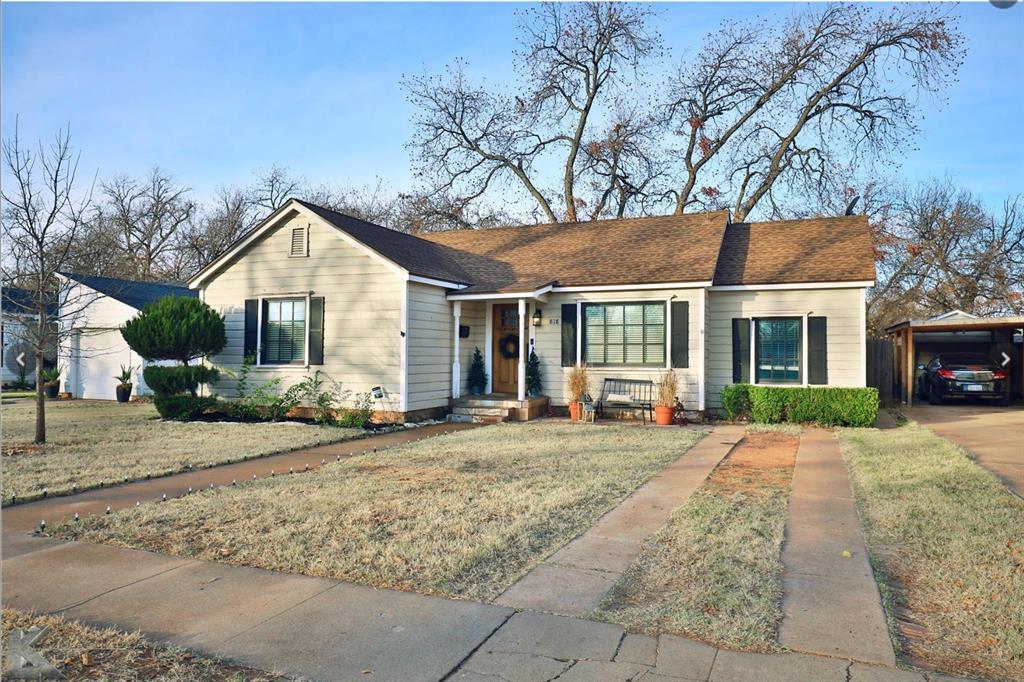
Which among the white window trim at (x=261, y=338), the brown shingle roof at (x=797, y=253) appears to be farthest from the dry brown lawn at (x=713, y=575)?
the white window trim at (x=261, y=338)

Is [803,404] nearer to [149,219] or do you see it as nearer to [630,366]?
[630,366]

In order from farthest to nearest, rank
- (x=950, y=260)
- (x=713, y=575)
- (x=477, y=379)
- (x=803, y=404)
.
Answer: (x=950, y=260)
(x=477, y=379)
(x=803, y=404)
(x=713, y=575)

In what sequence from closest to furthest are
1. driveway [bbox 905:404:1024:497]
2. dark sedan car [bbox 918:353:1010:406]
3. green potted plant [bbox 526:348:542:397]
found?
driveway [bbox 905:404:1024:497] < green potted plant [bbox 526:348:542:397] < dark sedan car [bbox 918:353:1010:406]

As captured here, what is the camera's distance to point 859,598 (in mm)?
4121

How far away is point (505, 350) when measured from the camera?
15555 millimetres

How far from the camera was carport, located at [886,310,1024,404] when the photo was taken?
17047mm

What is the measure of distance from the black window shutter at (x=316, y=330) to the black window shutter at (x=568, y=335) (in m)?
5.01

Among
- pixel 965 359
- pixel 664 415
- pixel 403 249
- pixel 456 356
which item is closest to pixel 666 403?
pixel 664 415

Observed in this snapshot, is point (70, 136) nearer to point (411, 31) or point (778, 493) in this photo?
point (411, 31)

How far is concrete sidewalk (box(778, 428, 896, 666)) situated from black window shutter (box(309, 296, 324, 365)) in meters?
9.58

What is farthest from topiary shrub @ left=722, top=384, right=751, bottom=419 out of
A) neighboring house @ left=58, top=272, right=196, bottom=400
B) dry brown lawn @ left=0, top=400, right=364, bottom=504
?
neighboring house @ left=58, top=272, right=196, bottom=400

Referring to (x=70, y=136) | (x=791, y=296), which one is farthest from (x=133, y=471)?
(x=791, y=296)

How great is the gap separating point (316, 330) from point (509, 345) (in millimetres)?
4260

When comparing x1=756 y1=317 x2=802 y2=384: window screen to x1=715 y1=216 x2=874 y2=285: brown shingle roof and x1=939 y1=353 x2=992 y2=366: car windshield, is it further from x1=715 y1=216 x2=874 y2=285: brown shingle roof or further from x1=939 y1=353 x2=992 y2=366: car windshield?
x1=939 y1=353 x2=992 y2=366: car windshield
